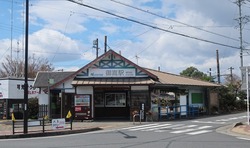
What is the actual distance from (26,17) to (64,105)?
39.6ft

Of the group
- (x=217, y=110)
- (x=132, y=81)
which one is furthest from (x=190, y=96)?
(x=132, y=81)

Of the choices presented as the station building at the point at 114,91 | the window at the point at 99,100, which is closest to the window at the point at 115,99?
the station building at the point at 114,91

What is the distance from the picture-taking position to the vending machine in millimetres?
→ 29531

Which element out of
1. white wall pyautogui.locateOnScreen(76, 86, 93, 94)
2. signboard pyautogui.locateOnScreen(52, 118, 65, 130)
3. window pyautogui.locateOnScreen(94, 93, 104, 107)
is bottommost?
signboard pyautogui.locateOnScreen(52, 118, 65, 130)

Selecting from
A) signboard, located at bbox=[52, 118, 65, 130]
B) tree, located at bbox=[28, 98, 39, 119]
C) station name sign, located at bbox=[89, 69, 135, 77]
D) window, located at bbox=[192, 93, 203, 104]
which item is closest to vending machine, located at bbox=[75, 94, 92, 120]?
station name sign, located at bbox=[89, 69, 135, 77]

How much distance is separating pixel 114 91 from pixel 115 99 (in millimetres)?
806

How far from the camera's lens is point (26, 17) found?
66.5 ft

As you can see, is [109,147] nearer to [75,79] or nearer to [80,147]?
[80,147]

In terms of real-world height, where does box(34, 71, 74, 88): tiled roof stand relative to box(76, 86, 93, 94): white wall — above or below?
above

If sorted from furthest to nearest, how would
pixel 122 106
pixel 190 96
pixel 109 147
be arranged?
pixel 190 96, pixel 122 106, pixel 109 147

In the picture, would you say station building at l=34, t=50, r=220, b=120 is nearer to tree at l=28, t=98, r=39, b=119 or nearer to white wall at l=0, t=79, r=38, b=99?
tree at l=28, t=98, r=39, b=119

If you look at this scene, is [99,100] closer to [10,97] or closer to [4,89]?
[10,97]

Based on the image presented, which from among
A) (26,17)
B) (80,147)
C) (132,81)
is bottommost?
(80,147)

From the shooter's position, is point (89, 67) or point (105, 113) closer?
point (89, 67)
